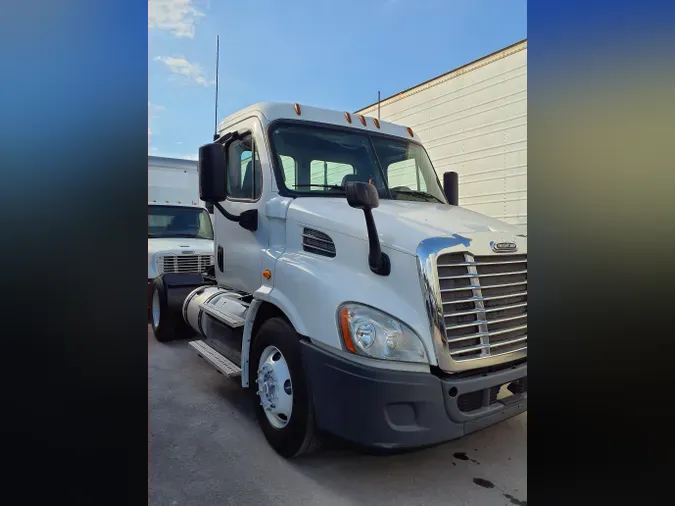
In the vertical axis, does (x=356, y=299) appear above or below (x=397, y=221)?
below

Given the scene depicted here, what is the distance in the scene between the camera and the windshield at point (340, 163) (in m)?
3.51

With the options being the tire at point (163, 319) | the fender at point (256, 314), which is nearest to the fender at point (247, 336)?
the fender at point (256, 314)

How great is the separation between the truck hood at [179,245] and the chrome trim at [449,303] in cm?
552

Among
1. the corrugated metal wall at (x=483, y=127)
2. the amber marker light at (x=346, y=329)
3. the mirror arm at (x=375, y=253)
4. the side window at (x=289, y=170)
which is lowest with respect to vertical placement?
the amber marker light at (x=346, y=329)

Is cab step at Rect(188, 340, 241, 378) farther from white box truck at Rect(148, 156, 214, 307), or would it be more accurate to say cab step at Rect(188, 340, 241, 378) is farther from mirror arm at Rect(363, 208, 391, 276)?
white box truck at Rect(148, 156, 214, 307)

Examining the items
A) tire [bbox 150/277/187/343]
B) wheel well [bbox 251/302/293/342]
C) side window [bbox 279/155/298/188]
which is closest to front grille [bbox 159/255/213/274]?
tire [bbox 150/277/187/343]

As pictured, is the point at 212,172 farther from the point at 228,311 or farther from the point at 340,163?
the point at 228,311

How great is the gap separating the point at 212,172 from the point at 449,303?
2174mm

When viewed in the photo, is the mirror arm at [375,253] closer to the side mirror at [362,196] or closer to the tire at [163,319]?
the side mirror at [362,196]

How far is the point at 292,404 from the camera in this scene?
2713 mm

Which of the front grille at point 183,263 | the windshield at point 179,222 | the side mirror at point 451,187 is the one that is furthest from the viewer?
the windshield at point 179,222

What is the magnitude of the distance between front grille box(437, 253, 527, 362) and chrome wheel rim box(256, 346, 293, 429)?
1.13 metres

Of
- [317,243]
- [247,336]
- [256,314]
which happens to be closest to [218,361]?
[247,336]
